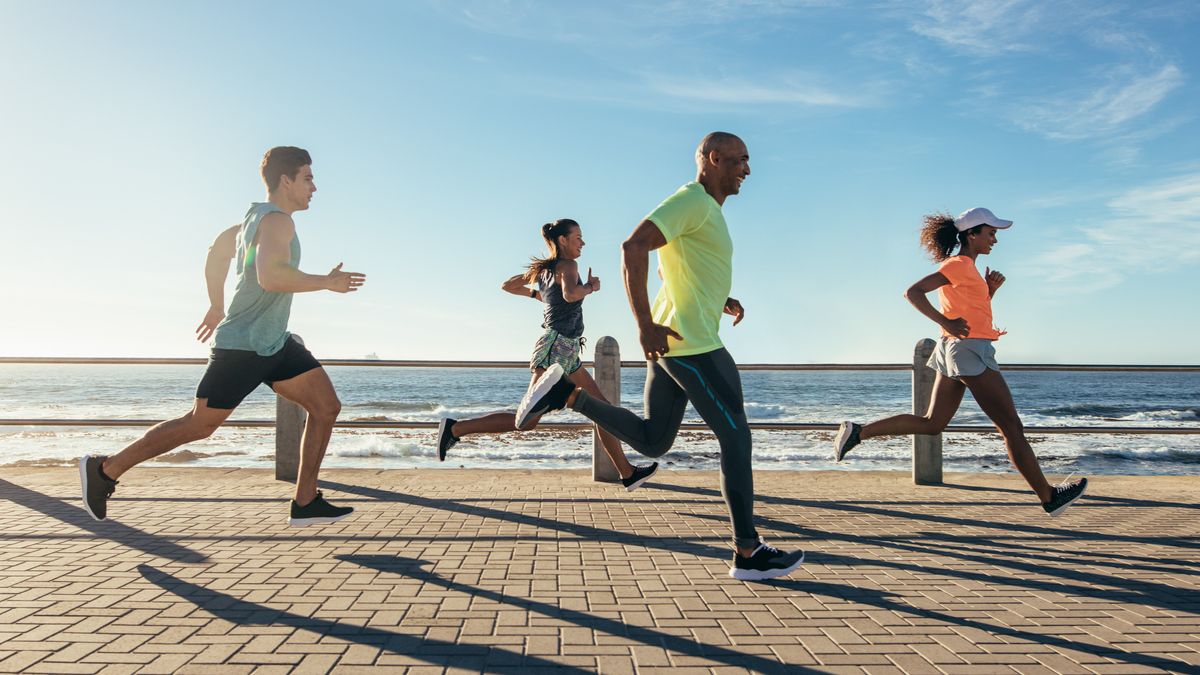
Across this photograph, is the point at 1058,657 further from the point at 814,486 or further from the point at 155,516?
the point at 155,516

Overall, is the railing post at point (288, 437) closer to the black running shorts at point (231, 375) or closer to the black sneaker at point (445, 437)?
the black sneaker at point (445, 437)

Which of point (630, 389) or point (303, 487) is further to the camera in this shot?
point (630, 389)

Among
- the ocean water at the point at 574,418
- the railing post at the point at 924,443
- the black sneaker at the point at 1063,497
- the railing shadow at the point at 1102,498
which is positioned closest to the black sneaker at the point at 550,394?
the black sneaker at the point at 1063,497

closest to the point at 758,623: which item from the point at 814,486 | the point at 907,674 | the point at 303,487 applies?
the point at 907,674

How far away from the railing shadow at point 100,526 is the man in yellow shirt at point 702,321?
2.42 meters

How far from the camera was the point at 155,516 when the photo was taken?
17.6ft

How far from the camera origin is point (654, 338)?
3.73 m

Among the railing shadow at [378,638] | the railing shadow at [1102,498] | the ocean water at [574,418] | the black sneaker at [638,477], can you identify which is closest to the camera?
the railing shadow at [378,638]

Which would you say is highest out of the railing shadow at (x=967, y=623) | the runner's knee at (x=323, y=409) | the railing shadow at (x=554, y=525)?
the runner's knee at (x=323, y=409)

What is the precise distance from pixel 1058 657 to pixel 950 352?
2790 mm

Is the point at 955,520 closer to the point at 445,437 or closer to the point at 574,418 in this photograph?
the point at 445,437

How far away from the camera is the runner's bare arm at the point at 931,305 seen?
5293 mm

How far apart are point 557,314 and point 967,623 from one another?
3393mm

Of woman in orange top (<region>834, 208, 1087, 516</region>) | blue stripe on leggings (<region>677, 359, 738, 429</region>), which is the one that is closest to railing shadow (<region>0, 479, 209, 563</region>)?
blue stripe on leggings (<region>677, 359, 738, 429</region>)
